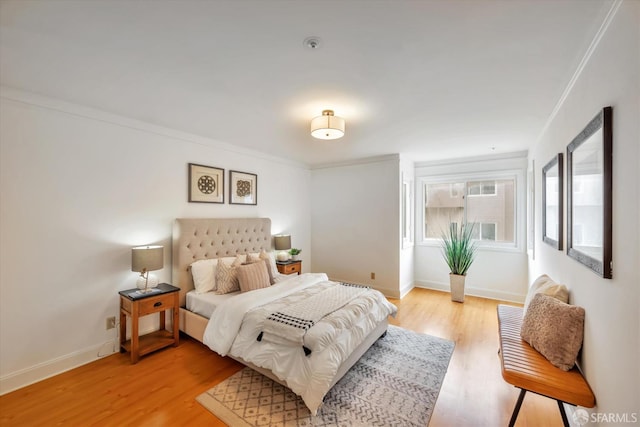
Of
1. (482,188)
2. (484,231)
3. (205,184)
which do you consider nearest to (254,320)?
(205,184)

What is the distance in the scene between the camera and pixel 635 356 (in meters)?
1.03

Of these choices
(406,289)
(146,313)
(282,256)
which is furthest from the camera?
(406,289)

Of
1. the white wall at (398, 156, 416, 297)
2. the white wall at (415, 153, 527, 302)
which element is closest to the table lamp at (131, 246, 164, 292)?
the white wall at (398, 156, 416, 297)

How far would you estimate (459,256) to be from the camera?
4348mm

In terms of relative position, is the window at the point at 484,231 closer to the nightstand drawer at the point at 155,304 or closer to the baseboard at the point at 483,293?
the baseboard at the point at 483,293

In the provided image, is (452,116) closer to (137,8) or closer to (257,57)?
(257,57)

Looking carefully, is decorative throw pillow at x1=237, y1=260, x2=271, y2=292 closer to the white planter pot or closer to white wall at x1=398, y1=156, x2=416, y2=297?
white wall at x1=398, y1=156, x2=416, y2=297

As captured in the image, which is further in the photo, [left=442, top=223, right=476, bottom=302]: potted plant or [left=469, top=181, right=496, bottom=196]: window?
[left=469, top=181, right=496, bottom=196]: window

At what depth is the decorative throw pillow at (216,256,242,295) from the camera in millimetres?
2996

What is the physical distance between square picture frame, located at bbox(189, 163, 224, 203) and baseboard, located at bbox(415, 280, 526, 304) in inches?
162

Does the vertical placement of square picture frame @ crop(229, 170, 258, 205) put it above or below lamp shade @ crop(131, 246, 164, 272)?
above

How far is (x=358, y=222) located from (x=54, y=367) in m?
4.19

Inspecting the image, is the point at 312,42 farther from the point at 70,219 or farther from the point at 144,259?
the point at 70,219

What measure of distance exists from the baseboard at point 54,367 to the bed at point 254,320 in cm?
72
